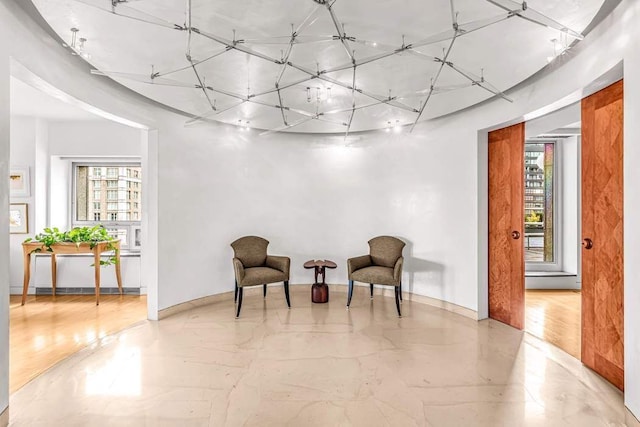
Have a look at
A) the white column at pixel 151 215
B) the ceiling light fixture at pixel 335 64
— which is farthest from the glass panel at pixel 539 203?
the white column at pixel 151 215

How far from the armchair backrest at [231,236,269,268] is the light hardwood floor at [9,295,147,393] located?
4.57 feet

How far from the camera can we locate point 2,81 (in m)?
2.16

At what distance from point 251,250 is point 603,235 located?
3894 mm

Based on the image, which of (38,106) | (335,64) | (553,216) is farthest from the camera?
(553,216)

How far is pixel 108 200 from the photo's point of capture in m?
5.91

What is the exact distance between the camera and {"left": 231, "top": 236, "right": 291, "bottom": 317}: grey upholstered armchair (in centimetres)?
433

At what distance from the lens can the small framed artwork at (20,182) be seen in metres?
5.26

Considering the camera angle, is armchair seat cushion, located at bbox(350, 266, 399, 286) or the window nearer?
armchair seat cushion, located at bbox(350, 266, 399, 286)

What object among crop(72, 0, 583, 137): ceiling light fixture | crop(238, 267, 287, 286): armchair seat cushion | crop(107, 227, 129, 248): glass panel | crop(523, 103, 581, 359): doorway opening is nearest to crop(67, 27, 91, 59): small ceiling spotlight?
crop(72, 0, 583, 137): ceiling light fixture

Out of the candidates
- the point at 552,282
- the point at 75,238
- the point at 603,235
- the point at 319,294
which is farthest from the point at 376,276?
the point at 75,238

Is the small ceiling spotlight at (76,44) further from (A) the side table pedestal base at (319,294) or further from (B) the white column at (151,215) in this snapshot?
(A) the side table pedestal base at (319,294)

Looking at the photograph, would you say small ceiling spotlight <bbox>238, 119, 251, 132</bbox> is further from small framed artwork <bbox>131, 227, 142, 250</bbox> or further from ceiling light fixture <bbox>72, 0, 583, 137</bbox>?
small framed artwork <bbox>131, 227, 142, 250</bbox>

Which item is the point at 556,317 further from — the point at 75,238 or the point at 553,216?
the point at 75,238

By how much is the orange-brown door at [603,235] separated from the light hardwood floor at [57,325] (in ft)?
14.7
